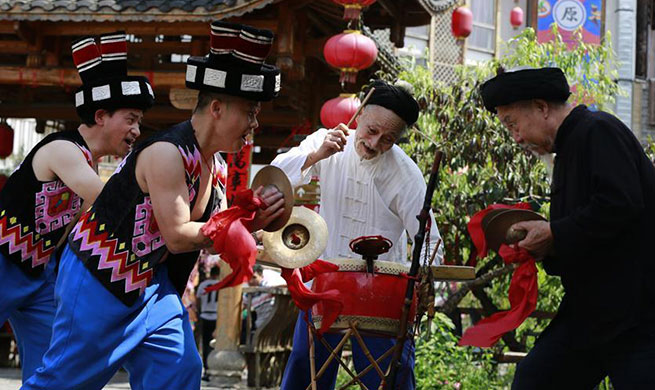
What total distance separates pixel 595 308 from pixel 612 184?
18.8 inches

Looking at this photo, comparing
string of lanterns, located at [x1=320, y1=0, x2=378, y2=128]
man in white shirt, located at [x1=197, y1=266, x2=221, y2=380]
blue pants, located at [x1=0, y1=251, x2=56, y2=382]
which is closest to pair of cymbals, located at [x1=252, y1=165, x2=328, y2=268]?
blue pants, located at [x1=0, y1=251, x2=56, y2=382]

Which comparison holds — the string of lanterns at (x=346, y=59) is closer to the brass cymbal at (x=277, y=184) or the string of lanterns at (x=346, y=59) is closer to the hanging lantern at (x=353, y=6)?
the hanging lantern at (x=353, y=6)

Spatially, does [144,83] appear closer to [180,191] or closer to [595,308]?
[180,191]

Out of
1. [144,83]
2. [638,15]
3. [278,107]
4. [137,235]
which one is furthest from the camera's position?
[638,15]

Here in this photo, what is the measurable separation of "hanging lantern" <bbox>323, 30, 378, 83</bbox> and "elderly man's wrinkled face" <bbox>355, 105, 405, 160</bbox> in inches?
176

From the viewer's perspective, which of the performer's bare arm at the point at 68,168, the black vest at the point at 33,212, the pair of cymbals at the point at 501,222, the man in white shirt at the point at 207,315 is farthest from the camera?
the man in white shirt at the point at 207,315

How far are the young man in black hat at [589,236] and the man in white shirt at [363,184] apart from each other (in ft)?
3.36

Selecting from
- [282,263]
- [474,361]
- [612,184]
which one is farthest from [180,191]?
[474,361]

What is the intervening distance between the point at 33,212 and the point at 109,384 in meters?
5.49

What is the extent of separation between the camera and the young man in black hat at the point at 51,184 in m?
4.44

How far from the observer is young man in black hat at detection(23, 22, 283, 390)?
139 inches

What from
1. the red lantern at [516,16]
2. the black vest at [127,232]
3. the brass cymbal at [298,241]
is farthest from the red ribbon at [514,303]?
the red lantern at [516,16]

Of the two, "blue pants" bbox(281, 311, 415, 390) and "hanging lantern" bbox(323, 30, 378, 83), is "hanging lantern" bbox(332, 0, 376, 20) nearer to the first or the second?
"hanging lantern" bbox(323, 30, 378, 83)

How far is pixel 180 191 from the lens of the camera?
3.49m
